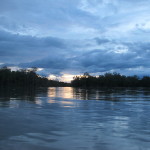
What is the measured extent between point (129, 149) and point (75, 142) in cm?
214

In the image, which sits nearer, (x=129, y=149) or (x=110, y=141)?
(x=129, y=149)

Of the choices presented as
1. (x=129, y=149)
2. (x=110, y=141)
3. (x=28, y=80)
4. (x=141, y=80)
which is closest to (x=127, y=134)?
(x=110, y=141)

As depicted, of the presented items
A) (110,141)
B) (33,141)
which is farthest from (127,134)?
(33,141)

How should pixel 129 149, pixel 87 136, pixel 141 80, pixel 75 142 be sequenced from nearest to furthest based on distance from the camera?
pixel 129 149 → pixel 75 142 → pixel 87 136 → pixel 141 80

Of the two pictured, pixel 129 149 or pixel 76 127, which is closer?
pixel 129 149

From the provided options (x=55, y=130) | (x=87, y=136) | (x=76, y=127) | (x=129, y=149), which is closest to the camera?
(x=129, y=149)

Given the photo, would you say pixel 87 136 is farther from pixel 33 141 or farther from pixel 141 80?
pixel 141 80

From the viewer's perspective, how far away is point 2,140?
10086 mm

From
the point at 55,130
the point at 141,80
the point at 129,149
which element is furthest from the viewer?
the point at 141,80

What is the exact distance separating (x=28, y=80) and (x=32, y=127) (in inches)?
6660

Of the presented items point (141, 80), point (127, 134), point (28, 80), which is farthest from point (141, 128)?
point (141, 80)

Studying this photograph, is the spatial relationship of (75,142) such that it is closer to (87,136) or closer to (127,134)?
(87,136)

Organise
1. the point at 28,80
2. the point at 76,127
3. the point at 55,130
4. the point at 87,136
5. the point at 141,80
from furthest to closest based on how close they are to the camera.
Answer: the point at 141,80 < the point at 28,80 < the point at 76,127 < the point at 55,130 < the point at 87,136

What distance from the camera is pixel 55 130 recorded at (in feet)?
40.6
